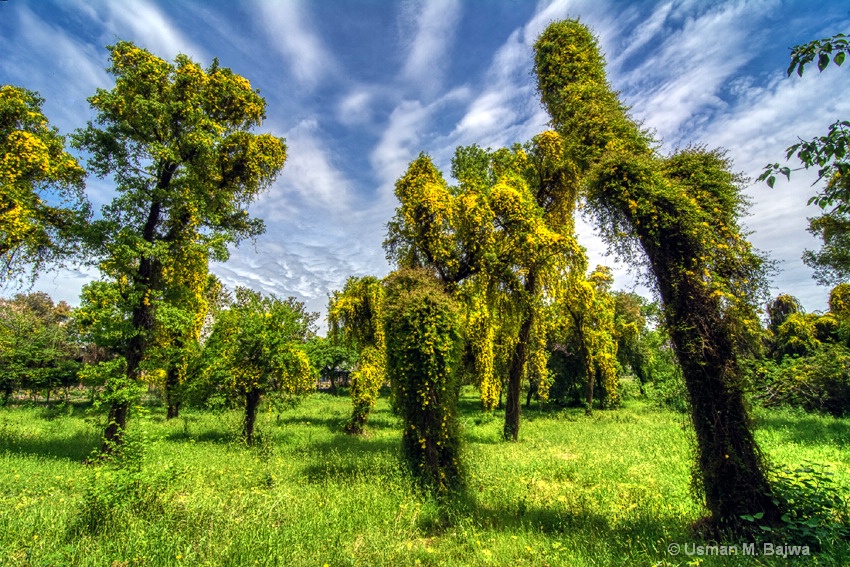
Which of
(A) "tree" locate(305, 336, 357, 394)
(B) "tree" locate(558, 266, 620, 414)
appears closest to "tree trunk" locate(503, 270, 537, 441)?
(B) "tree" locate(558, 266, 620, 414)

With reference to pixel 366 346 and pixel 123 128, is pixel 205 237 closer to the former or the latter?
pixel 123 128

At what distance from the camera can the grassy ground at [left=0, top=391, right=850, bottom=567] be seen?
15.6ft

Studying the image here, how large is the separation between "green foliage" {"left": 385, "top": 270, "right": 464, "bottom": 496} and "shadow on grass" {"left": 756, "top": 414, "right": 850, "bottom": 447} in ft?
33.2

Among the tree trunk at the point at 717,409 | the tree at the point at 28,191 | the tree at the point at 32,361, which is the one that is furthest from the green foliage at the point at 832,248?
the tree at the point at 32,361

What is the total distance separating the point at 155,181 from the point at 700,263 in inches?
553

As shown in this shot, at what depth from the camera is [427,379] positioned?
27.7 feet

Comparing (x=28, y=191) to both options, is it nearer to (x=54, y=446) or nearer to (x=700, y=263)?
(x=54, y=446)

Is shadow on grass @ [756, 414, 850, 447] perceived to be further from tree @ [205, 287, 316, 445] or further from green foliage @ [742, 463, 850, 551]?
tree @ [205, 287, 316, 445]

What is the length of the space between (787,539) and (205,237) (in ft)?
46.8

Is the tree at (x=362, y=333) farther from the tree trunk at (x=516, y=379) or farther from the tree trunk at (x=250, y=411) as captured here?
the tree trunk at (x=516, y=379)

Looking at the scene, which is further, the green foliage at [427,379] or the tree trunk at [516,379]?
the tree trunk at [516,379]

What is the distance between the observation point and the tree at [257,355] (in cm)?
1464

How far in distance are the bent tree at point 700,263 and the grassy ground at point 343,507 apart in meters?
0.97

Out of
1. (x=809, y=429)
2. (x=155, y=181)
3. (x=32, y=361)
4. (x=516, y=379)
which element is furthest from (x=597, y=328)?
(x=32, y=361)
